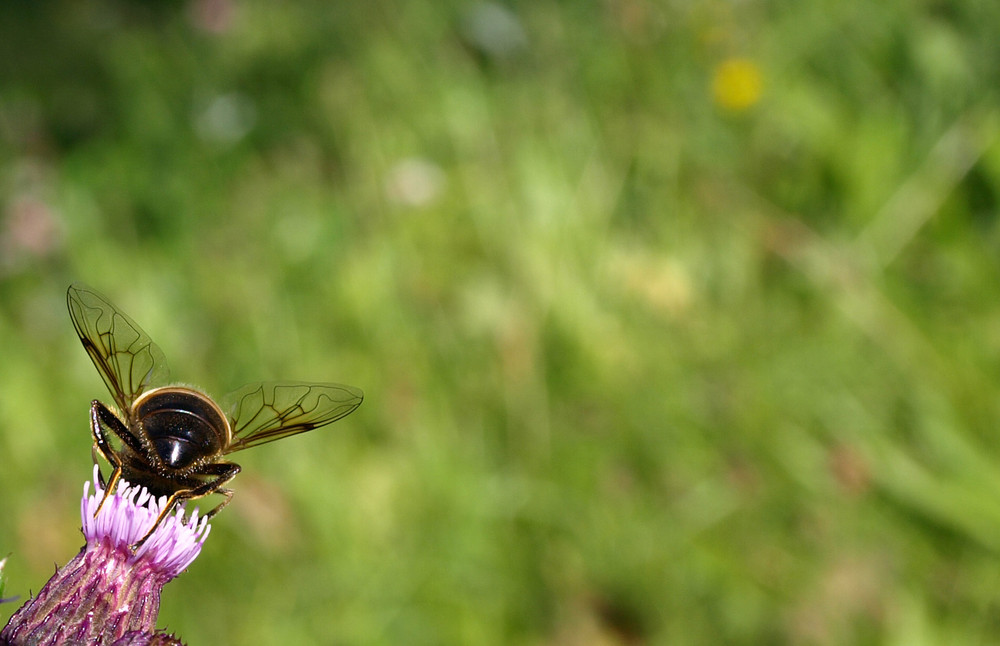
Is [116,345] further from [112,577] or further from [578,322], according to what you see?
[578,322]

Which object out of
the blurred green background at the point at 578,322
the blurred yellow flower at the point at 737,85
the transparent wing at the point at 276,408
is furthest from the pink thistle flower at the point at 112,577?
the blurred yellow flower at the point at 737,85

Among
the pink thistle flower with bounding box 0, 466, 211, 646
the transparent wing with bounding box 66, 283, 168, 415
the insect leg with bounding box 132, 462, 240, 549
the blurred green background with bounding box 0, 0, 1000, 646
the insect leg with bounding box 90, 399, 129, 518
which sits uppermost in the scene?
the blurred green background with bounding box 0, 0, 1000, 646

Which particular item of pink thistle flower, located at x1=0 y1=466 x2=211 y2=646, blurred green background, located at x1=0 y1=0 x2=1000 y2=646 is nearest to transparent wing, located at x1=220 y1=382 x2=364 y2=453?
pink thistle flower, located at x1=0 y1=466 x2=211 y2=646

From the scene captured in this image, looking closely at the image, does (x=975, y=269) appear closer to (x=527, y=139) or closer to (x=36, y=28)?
(x=527, y=139)

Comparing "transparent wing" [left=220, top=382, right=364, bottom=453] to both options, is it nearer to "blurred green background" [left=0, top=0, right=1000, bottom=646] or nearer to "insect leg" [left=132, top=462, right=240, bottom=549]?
"insect leg" [left=132, top=462, right=240, bottom=549]

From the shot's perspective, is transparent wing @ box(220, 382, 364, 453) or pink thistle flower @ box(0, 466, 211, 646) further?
transparent wing @ box(220, 382, 364, 453)

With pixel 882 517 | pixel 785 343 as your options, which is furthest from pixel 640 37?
pixel 882 517
